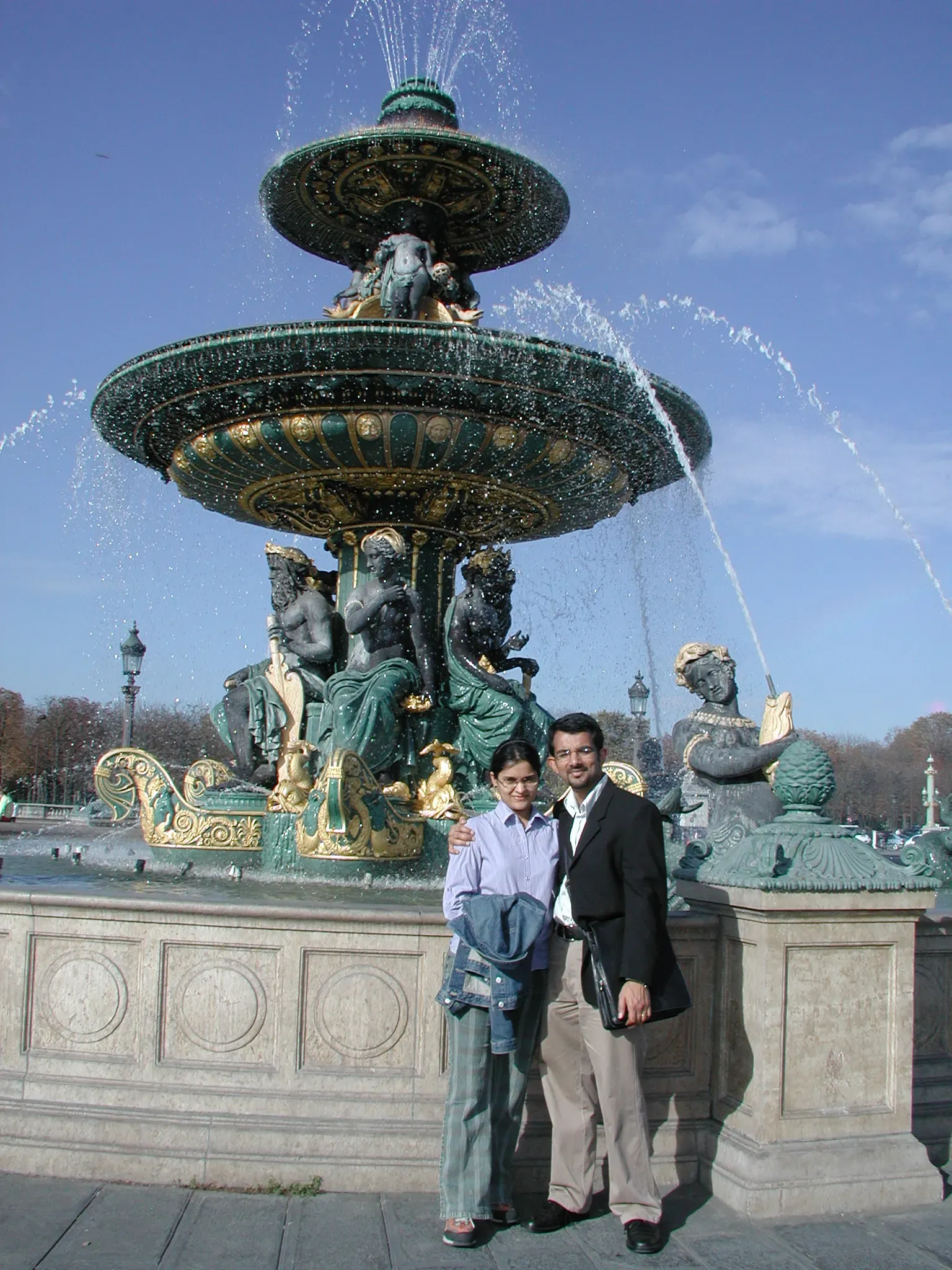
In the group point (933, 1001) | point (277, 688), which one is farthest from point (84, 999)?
point (277, 688)

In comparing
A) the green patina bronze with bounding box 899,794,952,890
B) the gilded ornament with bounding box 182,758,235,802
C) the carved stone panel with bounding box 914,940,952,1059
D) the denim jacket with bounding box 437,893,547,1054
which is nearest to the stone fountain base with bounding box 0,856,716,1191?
the denim jacket with bounding box 437,893,547,1054

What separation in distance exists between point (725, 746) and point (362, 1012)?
11.6ft

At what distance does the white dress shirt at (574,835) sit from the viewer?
409 centimetres

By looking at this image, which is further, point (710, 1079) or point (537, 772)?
point (710, 1079)

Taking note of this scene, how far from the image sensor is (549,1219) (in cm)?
406

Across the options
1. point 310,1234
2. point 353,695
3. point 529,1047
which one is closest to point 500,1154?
point 529,1047

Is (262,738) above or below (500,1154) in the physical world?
above

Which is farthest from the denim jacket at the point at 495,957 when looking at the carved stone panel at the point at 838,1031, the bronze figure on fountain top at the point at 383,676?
the bronze figure on fountain top at the point at 383,676

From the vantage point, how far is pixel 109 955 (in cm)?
462

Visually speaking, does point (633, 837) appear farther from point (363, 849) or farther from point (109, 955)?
point (363, 849)

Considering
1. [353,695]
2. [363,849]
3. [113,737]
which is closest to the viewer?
[363,849]

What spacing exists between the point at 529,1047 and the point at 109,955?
1.66 metres

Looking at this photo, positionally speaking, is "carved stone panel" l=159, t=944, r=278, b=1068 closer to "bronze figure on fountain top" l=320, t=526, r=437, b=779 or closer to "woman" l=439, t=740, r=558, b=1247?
"woman" l=439, t=740, r=558, b=1247

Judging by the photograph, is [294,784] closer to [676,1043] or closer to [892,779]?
[676,1043]
